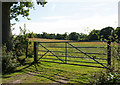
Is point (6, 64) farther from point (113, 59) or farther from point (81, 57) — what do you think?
point (113, 59)

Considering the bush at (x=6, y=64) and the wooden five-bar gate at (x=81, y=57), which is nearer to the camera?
the wooden five-bar gate at (x=81, y=57)

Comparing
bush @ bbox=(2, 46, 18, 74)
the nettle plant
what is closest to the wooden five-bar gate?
the nettle plant

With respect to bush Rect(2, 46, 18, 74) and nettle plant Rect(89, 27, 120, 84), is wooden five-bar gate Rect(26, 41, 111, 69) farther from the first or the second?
bush Rect(2, 46, 18, 74)

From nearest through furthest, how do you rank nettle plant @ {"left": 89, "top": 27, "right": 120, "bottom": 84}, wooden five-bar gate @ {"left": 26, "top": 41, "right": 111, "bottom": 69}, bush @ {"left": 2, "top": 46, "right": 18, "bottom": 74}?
nettle plant @ {"left": 89, "top": 27, "right": 120, "bottom": 84} → wooden five-bar gate @ {"left": 26, "top": 41, "right": 111, "bottom": 69} → bush @ {"left": 2, "top": 46, "right": 18, "bottom": 74}

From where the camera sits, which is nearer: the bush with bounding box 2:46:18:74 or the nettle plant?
the nettle plant

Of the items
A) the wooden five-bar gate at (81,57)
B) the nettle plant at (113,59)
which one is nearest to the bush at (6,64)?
the wooden five-bar gate at (81,57)

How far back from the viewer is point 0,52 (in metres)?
Result: 7.01

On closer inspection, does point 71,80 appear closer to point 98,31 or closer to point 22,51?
point 98,31

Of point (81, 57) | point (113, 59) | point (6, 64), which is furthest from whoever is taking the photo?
point (81, 57)

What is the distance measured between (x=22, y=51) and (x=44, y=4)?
4.55 metres

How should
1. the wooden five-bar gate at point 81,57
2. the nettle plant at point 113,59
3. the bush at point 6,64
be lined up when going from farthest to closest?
1. the bush at point 6,64
2. the wooden five-bar gate at point 81,57
3. the nettle plant at point 113,59

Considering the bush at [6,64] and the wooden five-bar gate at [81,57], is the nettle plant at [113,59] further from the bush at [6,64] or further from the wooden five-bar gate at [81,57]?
the bush at [6,64]

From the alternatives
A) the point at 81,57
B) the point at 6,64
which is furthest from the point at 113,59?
the point at 6,64

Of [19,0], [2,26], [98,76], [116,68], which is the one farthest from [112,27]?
[19,0]
